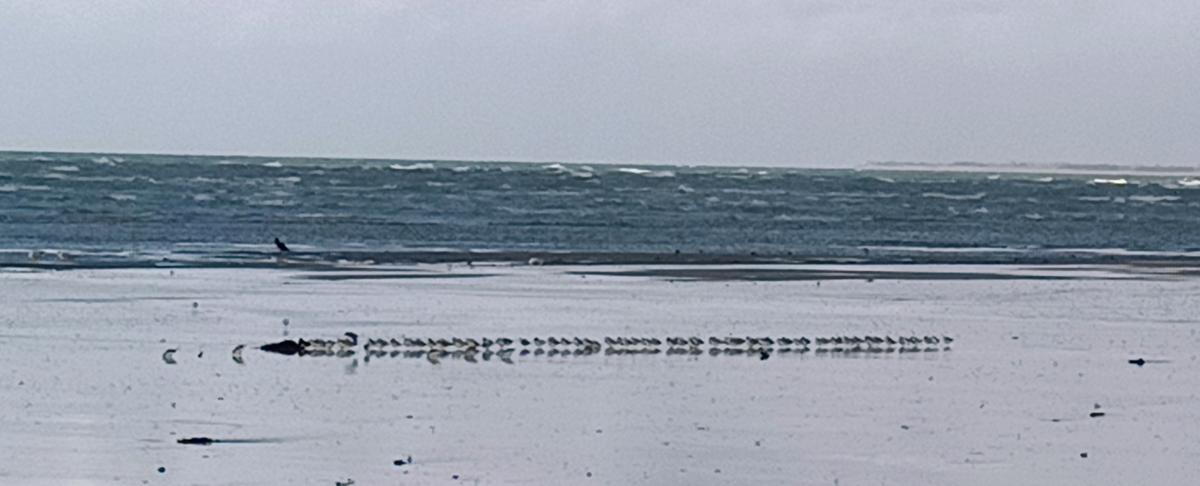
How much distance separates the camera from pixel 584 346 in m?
23.6

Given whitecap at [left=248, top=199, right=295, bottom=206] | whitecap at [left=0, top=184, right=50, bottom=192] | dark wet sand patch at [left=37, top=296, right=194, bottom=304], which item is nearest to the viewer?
dark wet sand patch at [left=37, top=296, right=194, bottom=304]

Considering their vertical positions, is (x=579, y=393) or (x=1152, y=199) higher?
(x=1152, y=199)

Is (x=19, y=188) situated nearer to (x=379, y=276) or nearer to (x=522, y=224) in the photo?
(x=522, y=224)

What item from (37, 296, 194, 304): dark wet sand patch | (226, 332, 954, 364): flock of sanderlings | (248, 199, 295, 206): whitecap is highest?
(248, 199, 295, 206): whitecap

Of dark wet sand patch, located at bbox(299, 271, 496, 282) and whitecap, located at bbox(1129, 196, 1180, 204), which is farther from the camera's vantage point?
whitecap, located at bbox(1129, 196, 1180, 204)

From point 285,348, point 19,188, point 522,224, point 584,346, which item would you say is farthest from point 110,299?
point 19,188

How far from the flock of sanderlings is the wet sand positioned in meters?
0.36

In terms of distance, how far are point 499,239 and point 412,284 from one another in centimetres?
1737

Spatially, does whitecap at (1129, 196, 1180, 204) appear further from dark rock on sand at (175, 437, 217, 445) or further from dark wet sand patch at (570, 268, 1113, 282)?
dark rock on sand at (175, 437, 217, 445)

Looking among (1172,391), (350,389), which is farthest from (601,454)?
(1172,391)

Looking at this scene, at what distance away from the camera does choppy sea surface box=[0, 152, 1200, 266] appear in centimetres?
4488

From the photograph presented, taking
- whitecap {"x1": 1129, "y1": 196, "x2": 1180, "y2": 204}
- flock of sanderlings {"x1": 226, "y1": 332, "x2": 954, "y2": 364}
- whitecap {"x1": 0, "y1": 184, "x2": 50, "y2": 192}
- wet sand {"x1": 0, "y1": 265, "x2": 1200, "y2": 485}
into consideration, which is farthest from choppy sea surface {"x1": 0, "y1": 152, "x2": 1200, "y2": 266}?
flock of sanderlings {"x1": 226, "y1": 332, "x2": 954, "y2": 364}

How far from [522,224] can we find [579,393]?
3994 centimetres

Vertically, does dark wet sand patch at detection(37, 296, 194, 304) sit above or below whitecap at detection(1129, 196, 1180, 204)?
below
